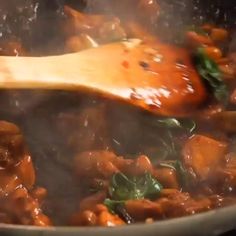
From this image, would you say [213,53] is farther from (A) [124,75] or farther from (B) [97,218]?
(B) [97,218]

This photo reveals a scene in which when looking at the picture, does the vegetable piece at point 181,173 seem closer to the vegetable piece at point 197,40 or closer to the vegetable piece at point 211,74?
the vegetable piece at point 211,74

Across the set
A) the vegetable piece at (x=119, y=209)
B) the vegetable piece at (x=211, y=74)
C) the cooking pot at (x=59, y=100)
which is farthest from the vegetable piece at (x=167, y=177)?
the vegetable piece at (x=211, y=74)

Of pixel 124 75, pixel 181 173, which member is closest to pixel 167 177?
pixel 181 173

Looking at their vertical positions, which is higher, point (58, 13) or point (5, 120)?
point (58, 13)

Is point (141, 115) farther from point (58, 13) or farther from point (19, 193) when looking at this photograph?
point (58, 13)

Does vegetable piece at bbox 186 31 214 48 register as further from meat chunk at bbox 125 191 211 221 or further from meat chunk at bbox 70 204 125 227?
meat chunk at bbox 70 204 125 227

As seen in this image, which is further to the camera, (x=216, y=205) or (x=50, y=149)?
(x=50, y=149)

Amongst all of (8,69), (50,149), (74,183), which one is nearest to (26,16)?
(8,69)
